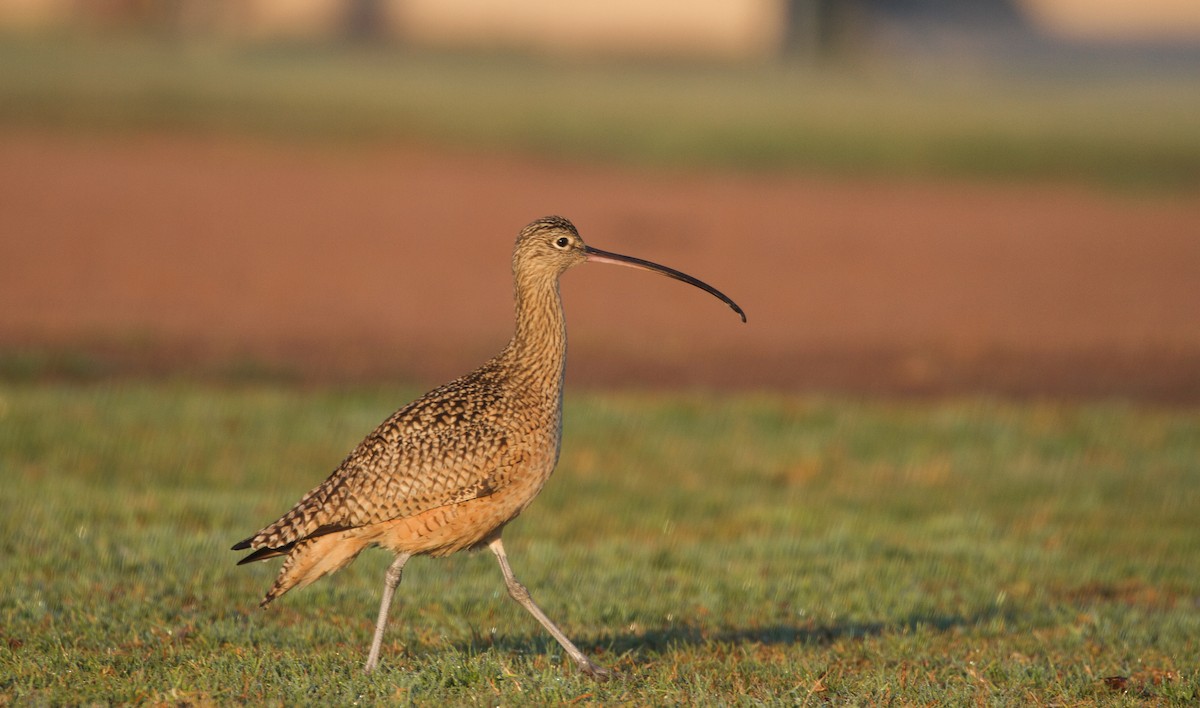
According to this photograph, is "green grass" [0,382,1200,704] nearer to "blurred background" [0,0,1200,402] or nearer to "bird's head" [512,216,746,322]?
"bird's head" [512,216,746,322]

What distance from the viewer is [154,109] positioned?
3591 cm

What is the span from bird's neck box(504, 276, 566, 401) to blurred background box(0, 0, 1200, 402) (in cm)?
733

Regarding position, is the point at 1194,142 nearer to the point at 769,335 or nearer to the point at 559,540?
the point at 769,335

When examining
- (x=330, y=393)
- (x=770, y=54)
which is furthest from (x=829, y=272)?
(x=770, y=54)

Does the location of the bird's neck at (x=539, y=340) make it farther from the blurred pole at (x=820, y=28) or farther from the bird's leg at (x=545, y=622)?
the blurred pole at (x=820, y=28)

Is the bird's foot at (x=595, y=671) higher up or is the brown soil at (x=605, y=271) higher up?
the brown soil at (x=605, y=271)

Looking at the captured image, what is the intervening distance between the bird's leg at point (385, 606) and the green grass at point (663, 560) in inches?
6.3

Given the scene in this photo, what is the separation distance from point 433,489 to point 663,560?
2.89 meters

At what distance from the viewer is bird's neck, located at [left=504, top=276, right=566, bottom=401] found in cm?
716

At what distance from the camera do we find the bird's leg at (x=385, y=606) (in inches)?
261

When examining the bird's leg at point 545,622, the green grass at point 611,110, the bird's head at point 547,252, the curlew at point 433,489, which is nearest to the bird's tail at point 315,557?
the curlew at point 433,489

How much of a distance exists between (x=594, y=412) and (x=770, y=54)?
4388cm

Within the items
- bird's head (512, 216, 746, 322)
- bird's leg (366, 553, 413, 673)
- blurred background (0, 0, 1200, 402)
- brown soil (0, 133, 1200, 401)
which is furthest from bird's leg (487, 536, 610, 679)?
brown soil (0, 133, 1200, 401)

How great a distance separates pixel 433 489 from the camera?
6.76m
